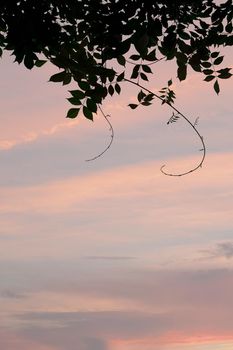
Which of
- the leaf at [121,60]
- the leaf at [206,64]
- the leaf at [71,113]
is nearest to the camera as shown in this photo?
the leaf at [71,113]

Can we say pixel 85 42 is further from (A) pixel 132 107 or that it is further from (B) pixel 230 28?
(B) pixel 230 28

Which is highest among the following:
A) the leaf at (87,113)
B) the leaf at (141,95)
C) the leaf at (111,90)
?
the leaf at (87,113)

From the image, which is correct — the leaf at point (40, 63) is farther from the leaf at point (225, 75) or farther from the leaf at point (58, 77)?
the leaf at point (225, 75)

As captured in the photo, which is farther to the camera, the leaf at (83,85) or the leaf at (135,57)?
the leaf at (135,57)

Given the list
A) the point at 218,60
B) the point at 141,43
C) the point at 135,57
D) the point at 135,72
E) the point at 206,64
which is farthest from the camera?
the point at 218,60

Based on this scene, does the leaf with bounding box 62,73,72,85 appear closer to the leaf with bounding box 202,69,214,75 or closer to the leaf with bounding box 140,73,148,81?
the leaf with bounding box 140,73,148,81

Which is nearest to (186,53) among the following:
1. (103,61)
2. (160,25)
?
(160,25)

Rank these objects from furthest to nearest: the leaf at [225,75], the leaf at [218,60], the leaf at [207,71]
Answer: the leaf at [218,60], the leaf at [207,71], the leaf at [225,75]

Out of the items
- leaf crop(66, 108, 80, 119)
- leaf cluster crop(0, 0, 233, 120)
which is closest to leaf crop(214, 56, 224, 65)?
leaf cluster crop(0, 0, 233, 120)

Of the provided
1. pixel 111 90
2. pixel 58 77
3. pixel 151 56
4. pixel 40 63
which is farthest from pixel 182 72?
pixel 40 63

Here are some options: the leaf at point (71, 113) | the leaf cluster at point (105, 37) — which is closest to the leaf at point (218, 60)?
the leaf cluster at point (105, 37)

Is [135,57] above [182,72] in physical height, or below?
above

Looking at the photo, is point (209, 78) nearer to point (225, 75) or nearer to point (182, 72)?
point (225, 75)

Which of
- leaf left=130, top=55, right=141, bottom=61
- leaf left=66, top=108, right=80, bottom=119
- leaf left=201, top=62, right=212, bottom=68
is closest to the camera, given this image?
leaf left=66, top=108, right=80, bottom=119
